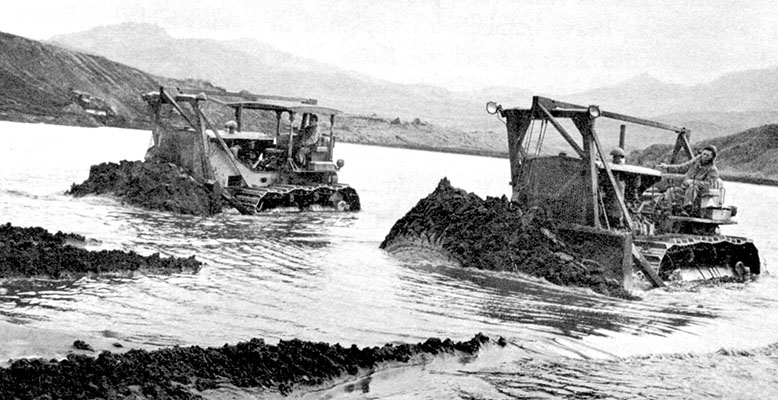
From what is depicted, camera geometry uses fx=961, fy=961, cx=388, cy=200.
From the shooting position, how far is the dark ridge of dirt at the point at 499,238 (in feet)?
49.3

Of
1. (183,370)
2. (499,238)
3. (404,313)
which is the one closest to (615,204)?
(499,238)

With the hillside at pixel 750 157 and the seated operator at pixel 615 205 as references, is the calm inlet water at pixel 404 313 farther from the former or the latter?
the hillside at pixel 750 157

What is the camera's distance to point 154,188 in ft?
71.9

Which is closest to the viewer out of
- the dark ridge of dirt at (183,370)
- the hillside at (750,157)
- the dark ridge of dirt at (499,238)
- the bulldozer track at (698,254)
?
the dark ridge of dirt at (183,370)

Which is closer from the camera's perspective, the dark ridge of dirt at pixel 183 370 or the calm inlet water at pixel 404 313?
the dark ridge of dirt at pixel 183 370

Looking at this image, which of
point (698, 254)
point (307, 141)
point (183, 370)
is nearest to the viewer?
point (183, 370)

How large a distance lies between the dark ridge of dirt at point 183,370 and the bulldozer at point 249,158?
15.1m

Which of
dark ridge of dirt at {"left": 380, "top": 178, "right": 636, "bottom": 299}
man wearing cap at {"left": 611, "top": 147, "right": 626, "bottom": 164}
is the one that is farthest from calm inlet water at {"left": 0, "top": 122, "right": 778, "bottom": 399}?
man wearing cap at {"left": 611, "top": 147, "right": 626, "bottom": 164}

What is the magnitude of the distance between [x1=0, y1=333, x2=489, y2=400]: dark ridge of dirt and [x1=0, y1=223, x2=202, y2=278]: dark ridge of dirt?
15.0 ft

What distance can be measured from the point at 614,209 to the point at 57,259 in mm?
9200

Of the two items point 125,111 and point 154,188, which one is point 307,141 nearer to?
point 154,188

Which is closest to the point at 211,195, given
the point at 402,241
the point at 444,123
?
the point at 402,241

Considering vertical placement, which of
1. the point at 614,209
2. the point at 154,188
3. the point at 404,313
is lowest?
the point at 404,313

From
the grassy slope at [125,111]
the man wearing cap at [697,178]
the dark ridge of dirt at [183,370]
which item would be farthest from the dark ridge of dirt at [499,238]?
the grassy slope at [125,111]
